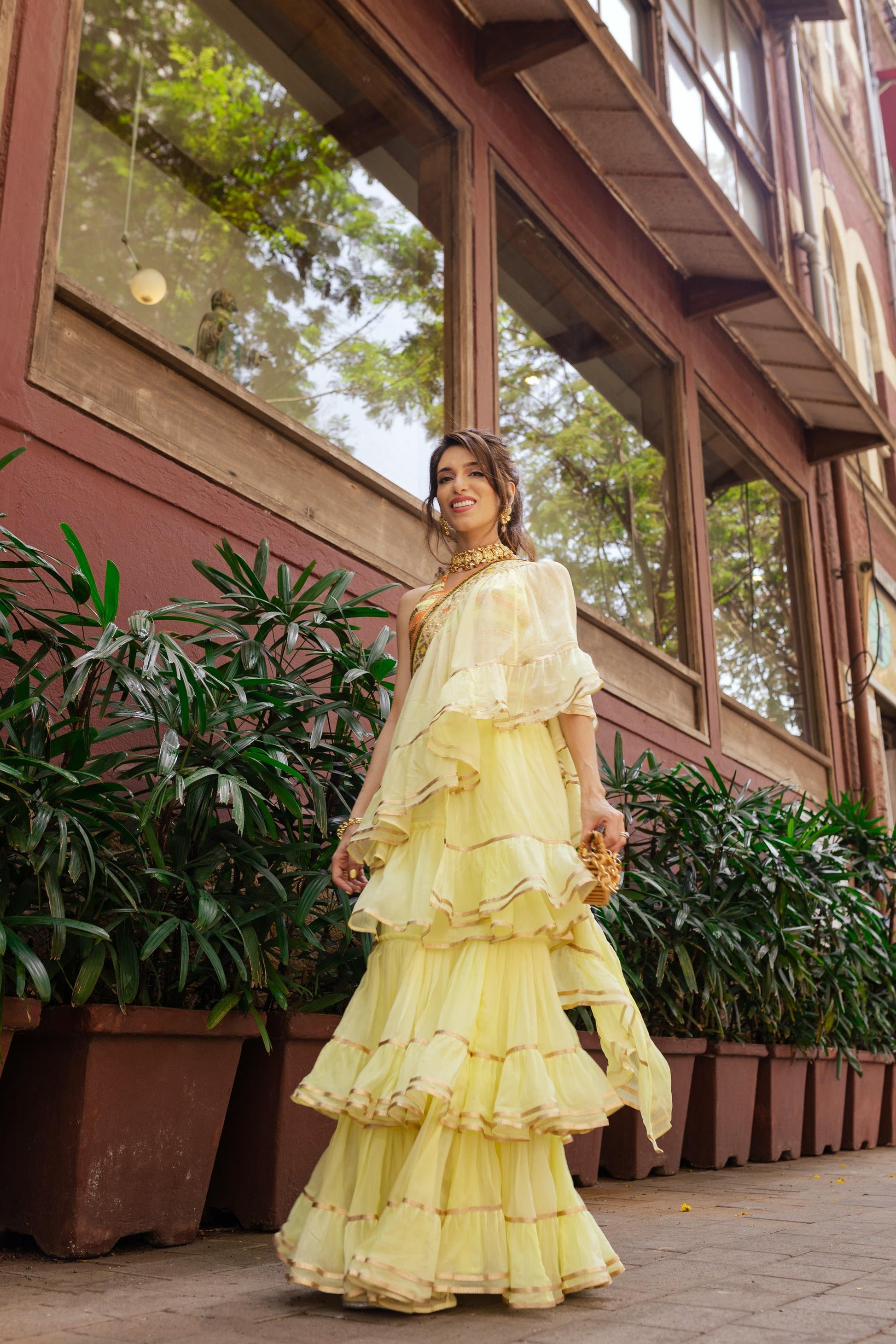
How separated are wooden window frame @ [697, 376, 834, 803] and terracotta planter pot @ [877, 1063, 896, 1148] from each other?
6.82 ft

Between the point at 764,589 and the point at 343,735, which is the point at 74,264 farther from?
the point at 764,589

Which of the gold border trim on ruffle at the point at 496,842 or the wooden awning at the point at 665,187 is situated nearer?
the gold border trim on ruffle at the point at 496,842

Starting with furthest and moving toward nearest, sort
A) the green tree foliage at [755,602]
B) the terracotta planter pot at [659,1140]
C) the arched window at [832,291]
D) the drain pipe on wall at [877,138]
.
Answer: the drain pipe on wall at [877,138] < the arched window at [832,291] < the green tree foliage at [755,602] < the terracotta planter pot at [659,1140]

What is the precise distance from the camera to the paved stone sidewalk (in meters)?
1.79

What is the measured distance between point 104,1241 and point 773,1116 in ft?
11.3

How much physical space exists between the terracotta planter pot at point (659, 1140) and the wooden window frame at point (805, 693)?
3.41m

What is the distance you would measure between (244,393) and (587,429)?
3.58 m

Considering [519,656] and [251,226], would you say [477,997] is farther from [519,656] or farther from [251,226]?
[251,226]

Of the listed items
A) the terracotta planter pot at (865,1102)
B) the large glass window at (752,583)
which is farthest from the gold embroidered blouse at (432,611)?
the large glass window at (752,583)

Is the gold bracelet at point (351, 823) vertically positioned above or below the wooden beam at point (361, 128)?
below

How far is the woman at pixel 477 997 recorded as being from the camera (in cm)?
198

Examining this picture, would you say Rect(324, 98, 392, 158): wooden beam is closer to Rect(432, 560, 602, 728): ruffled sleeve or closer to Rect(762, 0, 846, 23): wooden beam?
Rect(432, 560, 602, 728): ruffled sleeve

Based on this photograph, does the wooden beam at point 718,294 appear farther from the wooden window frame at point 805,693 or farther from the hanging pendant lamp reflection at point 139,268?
the hanging pendant lamp reflection at point 139,268

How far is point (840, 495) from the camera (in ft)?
33.7
